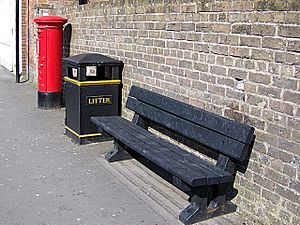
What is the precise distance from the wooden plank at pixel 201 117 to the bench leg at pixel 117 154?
672 mm

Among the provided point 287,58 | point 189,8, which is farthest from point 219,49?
point 287,58

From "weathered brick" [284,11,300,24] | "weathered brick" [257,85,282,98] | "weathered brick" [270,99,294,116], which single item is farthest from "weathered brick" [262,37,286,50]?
"weathered brick" [270,99,294,116]

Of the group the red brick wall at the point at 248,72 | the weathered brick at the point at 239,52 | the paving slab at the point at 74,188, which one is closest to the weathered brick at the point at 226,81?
the red brick wall at the point at 248,72

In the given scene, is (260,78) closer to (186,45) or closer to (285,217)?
(285,217)

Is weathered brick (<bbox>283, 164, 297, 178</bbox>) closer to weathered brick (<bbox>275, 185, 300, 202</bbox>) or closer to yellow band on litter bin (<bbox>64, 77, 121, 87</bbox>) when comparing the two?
weathered brick (<bbox>275, 185, 300, 202</bbox>)

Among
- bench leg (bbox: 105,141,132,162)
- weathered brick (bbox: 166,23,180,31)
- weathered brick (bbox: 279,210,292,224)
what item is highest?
weathered brick (bbox: 166,23,180,31)

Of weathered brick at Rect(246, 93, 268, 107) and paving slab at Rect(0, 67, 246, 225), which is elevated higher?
weathered brick at Rect(246, 93, 268, 107)

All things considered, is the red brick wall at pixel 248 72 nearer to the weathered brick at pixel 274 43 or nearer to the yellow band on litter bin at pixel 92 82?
the weathered brick at pixel 274 43

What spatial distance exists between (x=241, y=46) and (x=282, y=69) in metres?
0.62

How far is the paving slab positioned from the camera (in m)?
4.32

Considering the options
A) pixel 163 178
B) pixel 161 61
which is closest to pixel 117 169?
pixel 163 178

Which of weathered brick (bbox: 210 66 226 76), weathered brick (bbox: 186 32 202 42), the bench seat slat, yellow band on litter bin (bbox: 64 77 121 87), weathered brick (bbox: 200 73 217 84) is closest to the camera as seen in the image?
the bench seat slat

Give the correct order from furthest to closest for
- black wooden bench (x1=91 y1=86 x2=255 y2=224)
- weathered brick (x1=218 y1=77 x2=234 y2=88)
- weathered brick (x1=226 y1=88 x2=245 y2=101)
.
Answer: weathered brick (x1=218 y1=77 x2=234 y2=88) < weathered brick (x1=226 y1=88 x2=245 y2=101) < black wooden bench (x1=91 y1=86 x2=255 y2=224)

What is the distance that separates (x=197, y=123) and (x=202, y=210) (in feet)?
2.90
